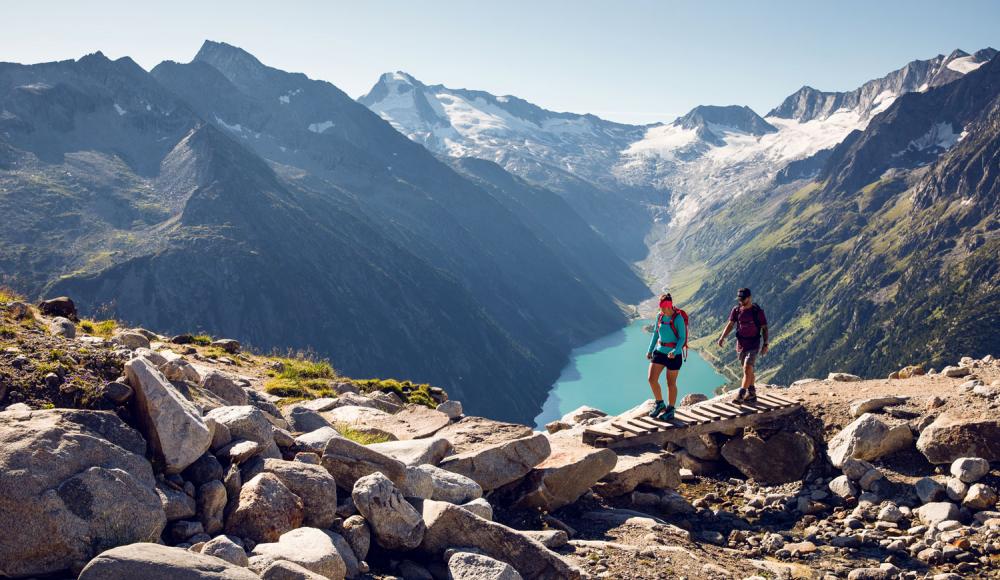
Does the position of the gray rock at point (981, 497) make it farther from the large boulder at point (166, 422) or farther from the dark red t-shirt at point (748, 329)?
the large boulder at point (166, 422)

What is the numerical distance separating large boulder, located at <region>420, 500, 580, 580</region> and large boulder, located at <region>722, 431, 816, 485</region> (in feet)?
35.4

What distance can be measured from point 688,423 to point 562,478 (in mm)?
5593

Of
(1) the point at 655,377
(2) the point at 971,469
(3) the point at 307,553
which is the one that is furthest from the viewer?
(1) the point at 655,377

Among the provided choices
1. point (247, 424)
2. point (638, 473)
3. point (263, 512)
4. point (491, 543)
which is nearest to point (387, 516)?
point (491, 543)

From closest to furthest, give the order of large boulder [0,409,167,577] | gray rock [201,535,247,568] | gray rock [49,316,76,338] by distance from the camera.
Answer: large boulder [0,409,167,577]
gray rock [201,535,247,568]
gray rock [49,316,76,338]

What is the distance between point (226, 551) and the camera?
827cm

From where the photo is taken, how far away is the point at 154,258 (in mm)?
190375

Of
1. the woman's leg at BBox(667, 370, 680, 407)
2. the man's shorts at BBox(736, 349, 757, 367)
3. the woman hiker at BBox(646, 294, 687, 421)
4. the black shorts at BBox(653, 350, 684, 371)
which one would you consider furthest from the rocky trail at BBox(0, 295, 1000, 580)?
the black shorts at BBox(653, 350, 684, 371)

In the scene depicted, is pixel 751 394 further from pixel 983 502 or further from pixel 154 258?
pixel 154 258

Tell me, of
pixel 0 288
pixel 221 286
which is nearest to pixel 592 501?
pixel 0 288

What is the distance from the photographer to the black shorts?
64.2 feet

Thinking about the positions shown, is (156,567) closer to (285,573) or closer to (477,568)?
(285,573)

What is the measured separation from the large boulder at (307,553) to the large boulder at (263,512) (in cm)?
36

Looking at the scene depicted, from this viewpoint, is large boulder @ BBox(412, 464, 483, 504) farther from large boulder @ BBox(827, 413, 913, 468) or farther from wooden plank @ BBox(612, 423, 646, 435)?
large boulder @ BBox(827, 413, 913, 468)
